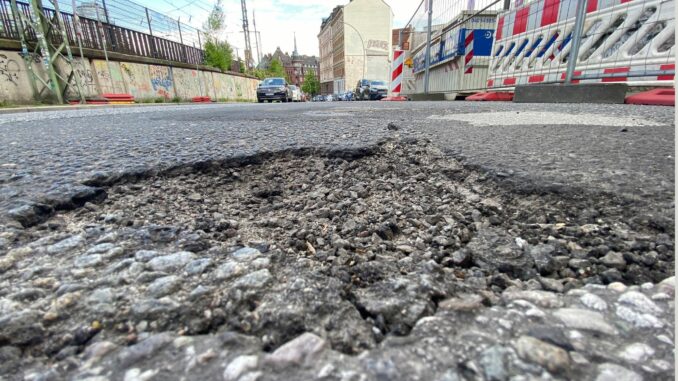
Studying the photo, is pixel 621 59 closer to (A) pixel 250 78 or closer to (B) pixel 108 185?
(B) pixel 108 185

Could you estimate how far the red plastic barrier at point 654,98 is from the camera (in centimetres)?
405

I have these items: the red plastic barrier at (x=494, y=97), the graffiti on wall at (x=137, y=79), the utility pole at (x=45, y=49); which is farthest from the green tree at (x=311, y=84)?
the red plastic barrier at (x=494, y=97)

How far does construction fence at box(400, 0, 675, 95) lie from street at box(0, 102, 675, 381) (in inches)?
169

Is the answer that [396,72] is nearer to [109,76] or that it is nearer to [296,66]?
[109,76]

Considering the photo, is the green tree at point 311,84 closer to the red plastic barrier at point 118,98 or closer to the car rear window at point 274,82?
the car rear window at point 274,82

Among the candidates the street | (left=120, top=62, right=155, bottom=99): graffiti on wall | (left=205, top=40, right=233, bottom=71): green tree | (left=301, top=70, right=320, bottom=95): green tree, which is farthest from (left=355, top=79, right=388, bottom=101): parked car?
(left=301, top=70, right=320, bottom=95): green tree

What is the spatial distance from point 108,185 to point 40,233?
430mm

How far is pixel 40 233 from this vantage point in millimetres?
913

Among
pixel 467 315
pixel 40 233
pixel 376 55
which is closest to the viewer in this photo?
pixel 467 315

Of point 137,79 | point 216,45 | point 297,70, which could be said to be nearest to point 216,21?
point 216,45

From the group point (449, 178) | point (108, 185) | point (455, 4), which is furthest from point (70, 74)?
point (449, 178)

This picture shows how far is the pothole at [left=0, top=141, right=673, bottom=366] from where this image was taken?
0.58m

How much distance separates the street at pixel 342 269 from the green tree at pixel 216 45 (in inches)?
1062

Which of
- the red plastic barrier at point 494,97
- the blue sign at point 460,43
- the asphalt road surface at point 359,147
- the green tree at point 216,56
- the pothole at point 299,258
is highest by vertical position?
the green tree at point 216,56
